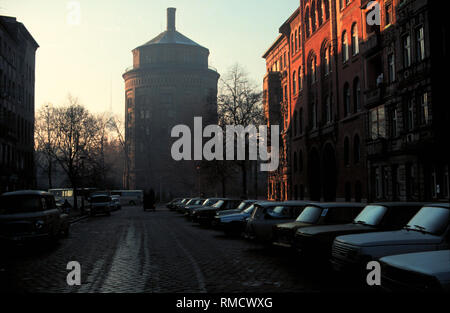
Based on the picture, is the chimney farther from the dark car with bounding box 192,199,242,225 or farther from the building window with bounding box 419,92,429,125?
the building window with bounding box 419,92,429,125

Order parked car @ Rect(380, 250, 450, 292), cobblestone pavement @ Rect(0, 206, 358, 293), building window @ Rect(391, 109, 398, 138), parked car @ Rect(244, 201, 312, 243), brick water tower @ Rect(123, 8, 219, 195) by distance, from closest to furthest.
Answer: parked car @ Rect(380, 250, 450, 292), cobblestone pavement @ Rect(0, 206, 358, 293), parked car @ Rect(244, 201, 312, 243), building window @ Rect(391, 109, 398, 138), brick water tower @ Rect(123, 8, 219, 195)

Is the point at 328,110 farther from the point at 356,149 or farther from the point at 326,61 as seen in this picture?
the point at 356,149

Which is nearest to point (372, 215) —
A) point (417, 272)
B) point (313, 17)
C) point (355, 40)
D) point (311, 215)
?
point (311, 215)

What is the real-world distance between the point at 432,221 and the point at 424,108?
19.9 m

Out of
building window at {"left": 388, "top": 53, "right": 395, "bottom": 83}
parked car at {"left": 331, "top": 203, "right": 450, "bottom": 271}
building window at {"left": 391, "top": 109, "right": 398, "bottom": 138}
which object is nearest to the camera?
parked car at {"left": 331, "top": 203, "right": 450, "bottom": 271}

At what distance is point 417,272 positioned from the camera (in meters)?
6.12

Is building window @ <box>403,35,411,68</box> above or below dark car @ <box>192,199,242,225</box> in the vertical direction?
above

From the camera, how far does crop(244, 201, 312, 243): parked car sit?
609 inches

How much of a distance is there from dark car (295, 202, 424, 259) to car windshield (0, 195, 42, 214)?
406 inches

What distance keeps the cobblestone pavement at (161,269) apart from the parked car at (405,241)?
29.6 inches

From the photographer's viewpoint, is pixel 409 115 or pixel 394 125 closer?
pixel 409 115

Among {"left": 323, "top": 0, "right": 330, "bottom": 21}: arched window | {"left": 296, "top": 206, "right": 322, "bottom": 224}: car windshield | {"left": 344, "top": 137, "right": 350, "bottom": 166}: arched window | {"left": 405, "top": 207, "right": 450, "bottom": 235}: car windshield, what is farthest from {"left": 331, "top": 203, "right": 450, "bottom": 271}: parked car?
{"left": 323, "top": 0, "right": 330, "bottom": 21}: arched window

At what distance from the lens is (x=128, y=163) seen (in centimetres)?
9169
